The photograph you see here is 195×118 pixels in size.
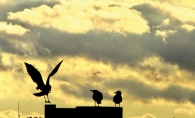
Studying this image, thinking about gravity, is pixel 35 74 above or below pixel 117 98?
below

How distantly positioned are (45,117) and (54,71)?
34757 millimetres

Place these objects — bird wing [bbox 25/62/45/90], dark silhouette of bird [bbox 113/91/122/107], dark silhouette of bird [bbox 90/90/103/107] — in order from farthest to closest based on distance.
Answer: dark silhouette of bird [bbox 90/90/103/107] < dark silhouette of bird [bbox 113/91/122/107] < bird wing [bbox 25/62/45/90]

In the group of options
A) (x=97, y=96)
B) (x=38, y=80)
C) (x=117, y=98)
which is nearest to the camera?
(x=38, y=80)

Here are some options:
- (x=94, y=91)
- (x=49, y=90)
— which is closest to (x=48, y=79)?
(x=49, y=90)

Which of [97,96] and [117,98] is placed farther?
[97,96]

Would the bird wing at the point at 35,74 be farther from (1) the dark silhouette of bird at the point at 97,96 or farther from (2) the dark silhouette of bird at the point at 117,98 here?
(2) the dark silhouette of bird at the point at 117,98

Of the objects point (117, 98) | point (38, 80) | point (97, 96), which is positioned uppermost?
point (97, 96)

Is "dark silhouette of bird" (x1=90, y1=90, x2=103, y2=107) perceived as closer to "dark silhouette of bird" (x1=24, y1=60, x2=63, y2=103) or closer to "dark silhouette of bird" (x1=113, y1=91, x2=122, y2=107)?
"dark silhouette of bird" (x1=113, y1=91, x2=122, y2=107)

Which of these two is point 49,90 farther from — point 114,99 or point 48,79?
point 114,99

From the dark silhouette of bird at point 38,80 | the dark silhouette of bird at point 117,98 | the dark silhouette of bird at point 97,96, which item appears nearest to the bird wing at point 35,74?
the dark silhouette of bird at point 38,80

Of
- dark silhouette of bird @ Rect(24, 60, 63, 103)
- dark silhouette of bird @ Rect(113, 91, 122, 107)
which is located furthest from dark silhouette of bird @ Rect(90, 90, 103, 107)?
dark silhouette of bird @ Rect(24, 60, 63, 103)

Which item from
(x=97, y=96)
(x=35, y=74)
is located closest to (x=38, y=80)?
(x=35, y=74)

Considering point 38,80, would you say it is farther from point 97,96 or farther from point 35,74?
point 97,96

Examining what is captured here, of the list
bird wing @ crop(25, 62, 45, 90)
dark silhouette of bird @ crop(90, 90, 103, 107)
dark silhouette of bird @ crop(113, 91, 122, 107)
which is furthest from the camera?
dark silhouette of bird @ crop(90, 90, 103, 107)
